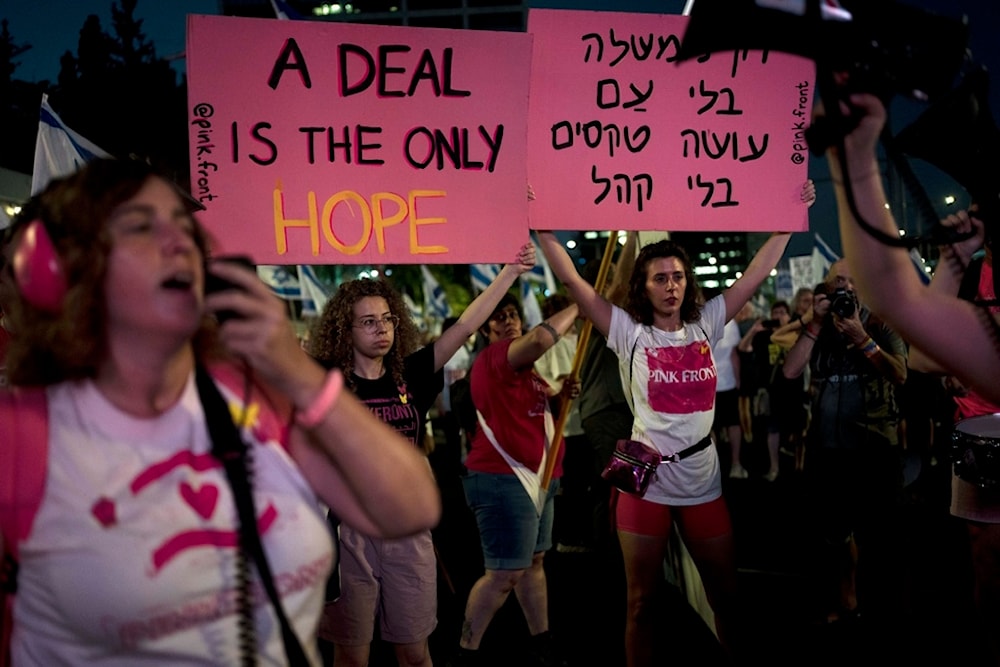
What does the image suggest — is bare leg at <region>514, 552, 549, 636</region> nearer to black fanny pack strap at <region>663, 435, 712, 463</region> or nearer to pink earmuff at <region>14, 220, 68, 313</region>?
black fanny pack strap at <region>663, 435, 712, 463</region>

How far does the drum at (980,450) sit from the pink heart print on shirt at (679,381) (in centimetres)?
107

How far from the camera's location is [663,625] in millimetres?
4910

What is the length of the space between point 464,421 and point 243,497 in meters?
3.74

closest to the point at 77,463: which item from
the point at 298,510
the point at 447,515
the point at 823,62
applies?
the point at 298,510

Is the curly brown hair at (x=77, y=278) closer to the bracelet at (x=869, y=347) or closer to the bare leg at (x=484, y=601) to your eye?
the bare leg at (x=484, y=601)

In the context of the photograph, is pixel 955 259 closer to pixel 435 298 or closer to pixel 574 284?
pixel 574 284

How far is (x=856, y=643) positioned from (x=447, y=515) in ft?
14.4

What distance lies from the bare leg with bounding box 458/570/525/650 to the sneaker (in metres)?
0.41

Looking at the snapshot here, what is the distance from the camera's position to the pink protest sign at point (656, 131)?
148 inches

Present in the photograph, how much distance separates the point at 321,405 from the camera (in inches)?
52.5

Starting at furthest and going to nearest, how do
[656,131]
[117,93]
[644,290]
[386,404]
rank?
[117,93]
[644,290]
[656,131]
[386,404]

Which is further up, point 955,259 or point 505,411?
point 955,259

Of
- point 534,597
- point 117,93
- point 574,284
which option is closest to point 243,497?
point 574,284

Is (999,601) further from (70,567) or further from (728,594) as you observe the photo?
(70,567)
